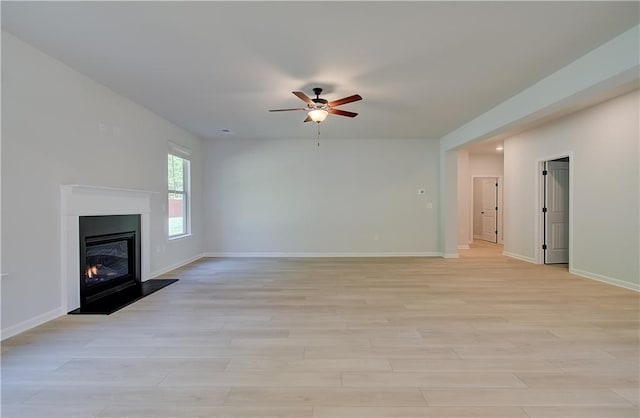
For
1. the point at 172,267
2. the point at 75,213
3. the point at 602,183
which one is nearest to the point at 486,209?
the point at 602,183

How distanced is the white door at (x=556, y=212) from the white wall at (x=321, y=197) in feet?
6.79

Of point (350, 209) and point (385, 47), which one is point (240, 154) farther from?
point (385, 47)

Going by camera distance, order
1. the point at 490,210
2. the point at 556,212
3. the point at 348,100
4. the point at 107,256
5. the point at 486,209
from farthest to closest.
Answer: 1. the point at 486,209
2. the point at 490,210
3. the point at 556,212
4. the point at 107,256
5. the point at 348,100

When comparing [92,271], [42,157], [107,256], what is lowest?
[92,271]

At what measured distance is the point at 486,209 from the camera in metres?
9.96

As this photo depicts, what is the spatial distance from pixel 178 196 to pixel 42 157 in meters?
3.07

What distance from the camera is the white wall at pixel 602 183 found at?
423cm

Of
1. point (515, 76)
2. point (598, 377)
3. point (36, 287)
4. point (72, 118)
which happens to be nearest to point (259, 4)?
point (72, 118)

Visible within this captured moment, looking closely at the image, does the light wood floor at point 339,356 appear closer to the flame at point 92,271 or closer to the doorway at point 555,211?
the flame at point 92,271

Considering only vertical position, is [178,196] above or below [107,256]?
above

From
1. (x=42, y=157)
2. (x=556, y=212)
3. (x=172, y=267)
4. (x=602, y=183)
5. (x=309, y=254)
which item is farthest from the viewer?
(x=309, y=254)

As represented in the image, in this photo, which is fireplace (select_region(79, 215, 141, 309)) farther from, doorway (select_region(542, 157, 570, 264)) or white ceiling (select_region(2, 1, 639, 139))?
doorway (select_region(542, 157, 570, 264))

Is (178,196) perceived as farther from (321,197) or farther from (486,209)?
(486,209)

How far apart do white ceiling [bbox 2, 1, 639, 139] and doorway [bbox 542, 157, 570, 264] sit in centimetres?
264
